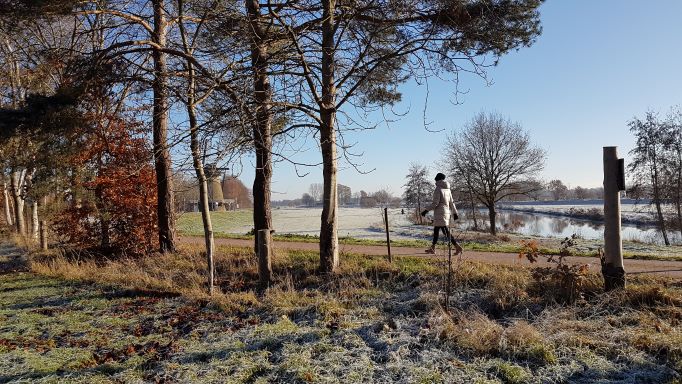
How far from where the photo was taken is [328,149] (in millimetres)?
7875

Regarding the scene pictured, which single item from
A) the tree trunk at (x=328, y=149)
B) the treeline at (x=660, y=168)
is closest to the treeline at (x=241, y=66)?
the tree trunk at (x=328, y=149)

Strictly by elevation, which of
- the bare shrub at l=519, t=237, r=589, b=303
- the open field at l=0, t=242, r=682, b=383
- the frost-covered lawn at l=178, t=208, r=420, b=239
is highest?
the bare shrub at l=519, t=237, r=589, b=303

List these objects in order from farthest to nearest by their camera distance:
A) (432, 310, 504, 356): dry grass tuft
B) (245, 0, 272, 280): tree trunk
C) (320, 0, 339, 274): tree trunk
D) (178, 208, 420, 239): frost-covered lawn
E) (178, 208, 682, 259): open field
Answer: (178, 208, 420, 239): frost-covered lawn, (178, 208, 682, 259): open field, (320, 0, 339, 274): tree trunk, (245, 0, 272, 280): tree trunk, (432, 310, 504, 356): dry grass tuft

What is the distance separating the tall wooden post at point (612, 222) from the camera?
221 inches

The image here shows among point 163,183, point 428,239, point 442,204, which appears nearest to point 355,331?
point 442,204

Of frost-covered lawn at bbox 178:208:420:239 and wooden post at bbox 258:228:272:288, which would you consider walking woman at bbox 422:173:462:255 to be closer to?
wooden post at bbox 258:228:272:288

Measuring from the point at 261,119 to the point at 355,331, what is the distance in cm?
406

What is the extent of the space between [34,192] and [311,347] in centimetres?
1142

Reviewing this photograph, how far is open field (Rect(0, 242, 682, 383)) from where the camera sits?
412 centimetres

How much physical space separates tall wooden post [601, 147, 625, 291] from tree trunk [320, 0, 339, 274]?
13.8 ft

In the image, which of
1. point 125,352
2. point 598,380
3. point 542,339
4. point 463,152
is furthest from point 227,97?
point 463,152

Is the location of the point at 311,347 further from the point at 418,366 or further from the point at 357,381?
the point at 418,366

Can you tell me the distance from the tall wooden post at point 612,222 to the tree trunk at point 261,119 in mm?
4705

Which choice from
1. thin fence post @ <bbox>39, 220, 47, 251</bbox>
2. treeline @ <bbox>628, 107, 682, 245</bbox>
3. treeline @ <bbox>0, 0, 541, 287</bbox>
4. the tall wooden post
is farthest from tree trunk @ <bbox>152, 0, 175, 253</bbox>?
treeline @ <bbox>628, 107, 682, 245</bbox>
